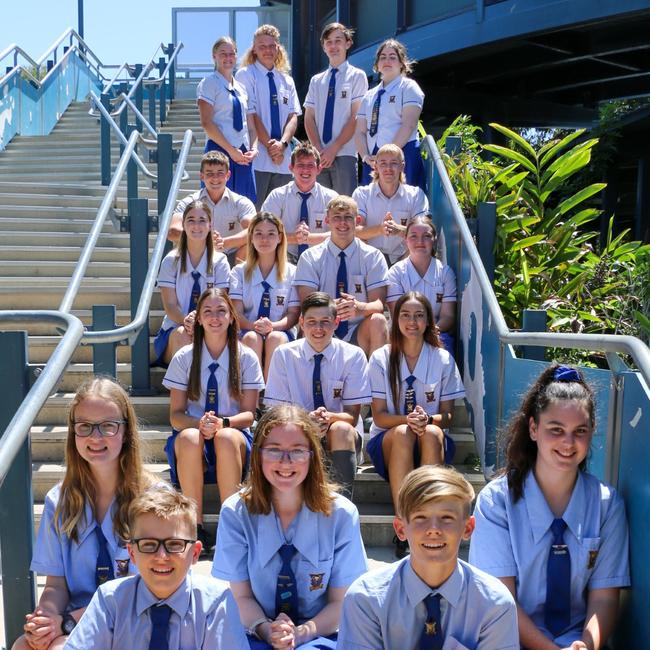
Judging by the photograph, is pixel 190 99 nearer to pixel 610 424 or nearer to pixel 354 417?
pixel 354 417

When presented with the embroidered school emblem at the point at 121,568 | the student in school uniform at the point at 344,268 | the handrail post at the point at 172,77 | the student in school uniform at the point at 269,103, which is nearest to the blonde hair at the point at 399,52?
the student in school uniform at the point at 269,103

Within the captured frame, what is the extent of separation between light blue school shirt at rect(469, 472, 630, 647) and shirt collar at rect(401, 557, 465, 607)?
1.32ft

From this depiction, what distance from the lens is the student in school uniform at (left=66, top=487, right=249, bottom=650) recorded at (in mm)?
2629

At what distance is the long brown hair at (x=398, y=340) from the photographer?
4789 millimetres

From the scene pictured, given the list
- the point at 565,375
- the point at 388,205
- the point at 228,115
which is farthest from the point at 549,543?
the point at 228,115

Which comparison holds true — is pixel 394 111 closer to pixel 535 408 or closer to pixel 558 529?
pixel 535 408

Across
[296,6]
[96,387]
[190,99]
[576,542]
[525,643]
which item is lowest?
[525,643]

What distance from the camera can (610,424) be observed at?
315 cm

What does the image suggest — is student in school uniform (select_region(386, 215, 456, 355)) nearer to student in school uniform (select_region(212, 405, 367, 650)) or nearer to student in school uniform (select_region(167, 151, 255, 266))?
student in school uniform (select_region(167, 151, 255, 266))

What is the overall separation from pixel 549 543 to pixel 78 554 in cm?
155

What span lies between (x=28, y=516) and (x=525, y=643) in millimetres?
1720

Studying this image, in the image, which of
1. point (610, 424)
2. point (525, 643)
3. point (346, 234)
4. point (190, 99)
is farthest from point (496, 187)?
point (190, 99)

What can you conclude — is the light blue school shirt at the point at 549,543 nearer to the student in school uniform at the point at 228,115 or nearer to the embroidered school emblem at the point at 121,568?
the embroidered school emblem at the point at 121,568

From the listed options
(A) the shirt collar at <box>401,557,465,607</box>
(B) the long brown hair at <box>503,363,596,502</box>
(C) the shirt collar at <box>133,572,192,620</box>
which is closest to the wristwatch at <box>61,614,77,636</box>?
(C) the shirt collar at <box>133,572,192,620</box>
